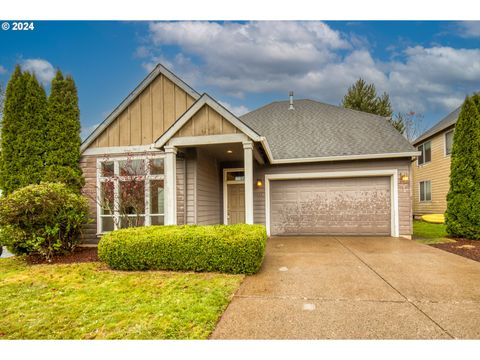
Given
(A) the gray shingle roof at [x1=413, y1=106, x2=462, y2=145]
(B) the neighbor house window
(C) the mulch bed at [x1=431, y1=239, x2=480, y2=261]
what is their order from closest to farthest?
(C) the mulch bed at [x1=431, y1=239, x2=480, y2=261] < (B) the neighbor house window < (A) the gray shingle roof at [x1=413, y1=106, x2=462, y2=145]

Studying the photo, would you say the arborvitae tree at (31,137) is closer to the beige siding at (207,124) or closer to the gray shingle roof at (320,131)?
the beige siding at (207,124)

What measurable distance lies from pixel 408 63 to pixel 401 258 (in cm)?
507

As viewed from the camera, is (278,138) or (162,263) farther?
(278,138)

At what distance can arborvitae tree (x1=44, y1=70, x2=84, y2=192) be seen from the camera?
7.11 m

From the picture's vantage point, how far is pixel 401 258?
5.60 m

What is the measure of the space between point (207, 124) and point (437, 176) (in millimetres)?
13377

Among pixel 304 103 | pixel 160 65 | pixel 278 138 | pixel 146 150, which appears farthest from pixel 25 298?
pixel 304 103

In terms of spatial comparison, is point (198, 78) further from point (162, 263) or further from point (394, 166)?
point (394, 166)

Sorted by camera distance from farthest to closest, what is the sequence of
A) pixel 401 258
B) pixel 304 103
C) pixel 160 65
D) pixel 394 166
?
1. pixel 304 103
2. pixel 394 166
3. pixel 160 65
4. pixel 401 258

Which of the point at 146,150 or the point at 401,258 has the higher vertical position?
the point at 146,150

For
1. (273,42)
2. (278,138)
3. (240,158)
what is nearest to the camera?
(273,42)

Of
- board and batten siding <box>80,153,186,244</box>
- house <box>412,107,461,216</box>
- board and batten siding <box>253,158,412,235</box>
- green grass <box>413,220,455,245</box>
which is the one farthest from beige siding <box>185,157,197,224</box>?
house <box>412,107,461,216</box>

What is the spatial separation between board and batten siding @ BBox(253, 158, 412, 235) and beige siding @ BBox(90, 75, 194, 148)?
3.24 metres

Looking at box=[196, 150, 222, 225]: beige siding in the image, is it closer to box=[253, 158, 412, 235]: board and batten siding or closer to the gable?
box=[253, 158, 412, 235]: board and batten siding
